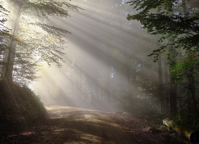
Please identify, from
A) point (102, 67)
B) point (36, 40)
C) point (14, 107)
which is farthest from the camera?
point (102, 67)

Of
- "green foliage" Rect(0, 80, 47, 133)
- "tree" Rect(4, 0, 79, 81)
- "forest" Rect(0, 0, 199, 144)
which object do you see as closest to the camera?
"forest" Rect(0, 0, 199, 144)

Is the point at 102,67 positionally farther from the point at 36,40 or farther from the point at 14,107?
the point at 14,107

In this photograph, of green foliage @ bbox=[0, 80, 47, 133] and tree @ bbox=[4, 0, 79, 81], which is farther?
tree @ bbox=[4, 0, 79, 81]

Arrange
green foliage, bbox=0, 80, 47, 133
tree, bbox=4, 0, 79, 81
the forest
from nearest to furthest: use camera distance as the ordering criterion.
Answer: the forest
green foliage, bbox=0, 80, 47, 133
tree, bbox=4, 0, 79, 81

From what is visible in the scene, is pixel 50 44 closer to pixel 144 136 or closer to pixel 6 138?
pixel 6 138

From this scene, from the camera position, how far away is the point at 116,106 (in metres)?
30.4

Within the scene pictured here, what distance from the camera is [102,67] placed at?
35.2 meters

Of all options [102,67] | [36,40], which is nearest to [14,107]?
[36,40]

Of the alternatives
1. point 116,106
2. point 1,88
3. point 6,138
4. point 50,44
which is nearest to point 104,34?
point 116,106

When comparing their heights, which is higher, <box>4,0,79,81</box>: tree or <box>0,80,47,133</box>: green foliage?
<box>4,0,79,81</box>: tree

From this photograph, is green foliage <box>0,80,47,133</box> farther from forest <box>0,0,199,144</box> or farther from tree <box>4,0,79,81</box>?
tree <box>4,0,79,81</box>

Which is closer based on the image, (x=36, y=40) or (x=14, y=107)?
(x=14, y=107)

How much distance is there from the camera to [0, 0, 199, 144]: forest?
685 cm

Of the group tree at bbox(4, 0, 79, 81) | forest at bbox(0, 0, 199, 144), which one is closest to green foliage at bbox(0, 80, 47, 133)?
forest at bbox(0, 0, 199, 144)
